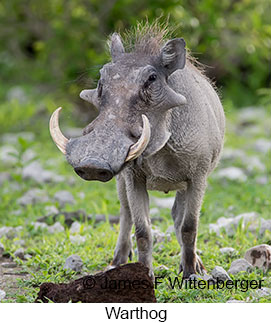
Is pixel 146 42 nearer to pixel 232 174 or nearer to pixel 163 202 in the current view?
pixel 163 202

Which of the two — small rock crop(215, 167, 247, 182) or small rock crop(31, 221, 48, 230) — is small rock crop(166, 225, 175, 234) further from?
small rock crop(215, 167, 247, 182)

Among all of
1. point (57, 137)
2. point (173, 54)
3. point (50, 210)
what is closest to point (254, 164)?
point (50, 210)

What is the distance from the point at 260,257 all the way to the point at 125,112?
5.91 ft

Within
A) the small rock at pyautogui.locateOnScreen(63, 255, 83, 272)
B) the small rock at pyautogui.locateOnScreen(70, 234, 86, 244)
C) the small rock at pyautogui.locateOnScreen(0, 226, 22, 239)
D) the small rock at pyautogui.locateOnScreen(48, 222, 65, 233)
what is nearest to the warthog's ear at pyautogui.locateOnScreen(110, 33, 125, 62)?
the small rock at pyautogui.locateOnScreen(63, 255, 83, 272)

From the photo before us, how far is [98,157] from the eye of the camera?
152 inches

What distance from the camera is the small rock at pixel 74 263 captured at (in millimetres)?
5203

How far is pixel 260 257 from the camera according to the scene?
→ 5.19 metres

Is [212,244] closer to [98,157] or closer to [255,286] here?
[255,286]

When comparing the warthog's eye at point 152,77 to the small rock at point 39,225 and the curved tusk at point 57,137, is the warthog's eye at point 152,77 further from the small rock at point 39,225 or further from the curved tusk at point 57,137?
the small rock at point 39,225

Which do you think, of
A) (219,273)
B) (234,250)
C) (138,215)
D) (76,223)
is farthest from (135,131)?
(76,223)

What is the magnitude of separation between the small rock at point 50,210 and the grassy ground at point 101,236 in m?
0.06

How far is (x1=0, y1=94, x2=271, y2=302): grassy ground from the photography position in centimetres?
487

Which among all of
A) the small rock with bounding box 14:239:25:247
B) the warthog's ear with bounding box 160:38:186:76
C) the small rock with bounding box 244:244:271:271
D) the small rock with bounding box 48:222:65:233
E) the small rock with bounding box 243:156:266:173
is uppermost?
the small rock with bounding box 243:156:266:173

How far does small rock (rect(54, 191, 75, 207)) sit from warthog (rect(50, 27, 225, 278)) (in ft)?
6.96
